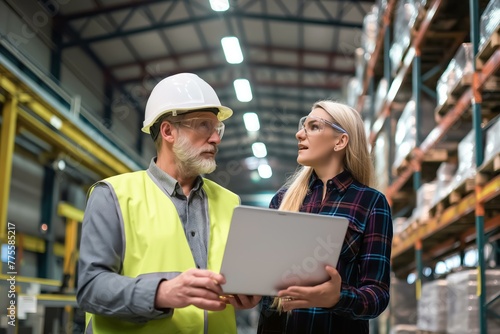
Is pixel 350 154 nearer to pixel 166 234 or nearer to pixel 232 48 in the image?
pixel 166 234

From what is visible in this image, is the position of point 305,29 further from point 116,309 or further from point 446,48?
point 116,309

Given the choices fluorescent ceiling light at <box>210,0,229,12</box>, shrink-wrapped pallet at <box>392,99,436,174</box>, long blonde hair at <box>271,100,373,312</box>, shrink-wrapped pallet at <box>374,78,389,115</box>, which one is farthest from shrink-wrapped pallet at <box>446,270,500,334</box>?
fluorescent ceiling light at <box>210,0,229,12</box>

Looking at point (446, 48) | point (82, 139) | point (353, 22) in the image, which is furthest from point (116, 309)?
point (353, 22)

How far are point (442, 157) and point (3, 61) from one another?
5298 mm

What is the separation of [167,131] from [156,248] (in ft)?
1.76

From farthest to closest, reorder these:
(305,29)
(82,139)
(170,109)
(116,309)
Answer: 1. (305,29)
2. (82,139)
3. (170,109)
4. (116,309)

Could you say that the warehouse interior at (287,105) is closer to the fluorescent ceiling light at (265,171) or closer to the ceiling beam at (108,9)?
the ceiling beam at (108,9)

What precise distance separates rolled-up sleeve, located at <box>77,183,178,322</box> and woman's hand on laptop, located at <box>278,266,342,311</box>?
0.44 meters

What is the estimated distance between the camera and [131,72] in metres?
17.9

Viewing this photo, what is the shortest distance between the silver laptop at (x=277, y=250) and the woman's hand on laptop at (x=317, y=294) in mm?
28

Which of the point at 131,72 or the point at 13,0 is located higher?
the point at 131,72

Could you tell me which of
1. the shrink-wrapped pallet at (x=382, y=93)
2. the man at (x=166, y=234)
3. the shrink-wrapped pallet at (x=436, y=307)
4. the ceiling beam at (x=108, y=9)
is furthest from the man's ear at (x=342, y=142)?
the ceiling beam at (x=108, y=9)

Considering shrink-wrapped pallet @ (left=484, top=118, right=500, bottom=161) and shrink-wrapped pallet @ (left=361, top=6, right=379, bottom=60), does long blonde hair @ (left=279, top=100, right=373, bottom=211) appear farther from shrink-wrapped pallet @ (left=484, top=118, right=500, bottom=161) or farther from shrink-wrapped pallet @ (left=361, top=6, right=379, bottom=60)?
shrink-wrapped pallet @ (left=361, top=6, right=379, bottom=60)

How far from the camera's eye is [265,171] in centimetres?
2869
